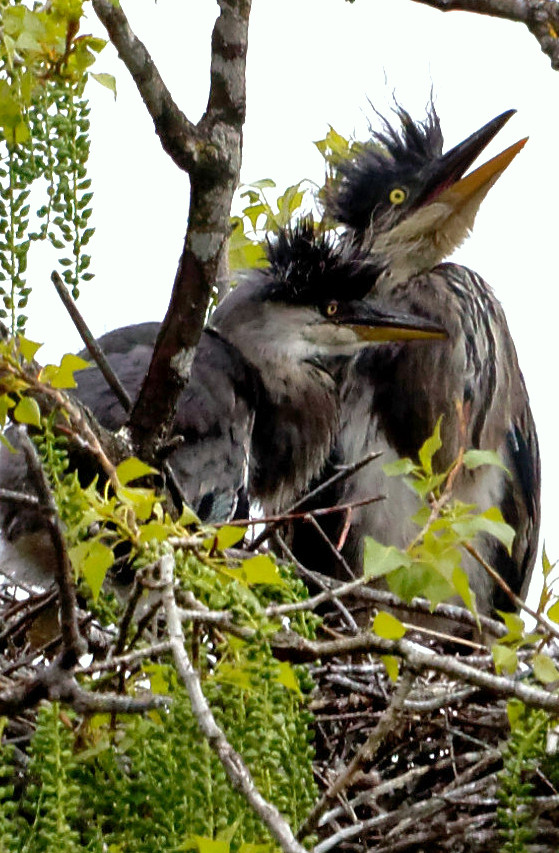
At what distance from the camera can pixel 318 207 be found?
364 cm

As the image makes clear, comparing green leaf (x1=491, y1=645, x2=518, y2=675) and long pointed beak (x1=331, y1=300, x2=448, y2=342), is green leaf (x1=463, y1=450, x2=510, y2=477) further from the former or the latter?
long pointed beak (x1=331, y1=300, x2=448, y2=342)

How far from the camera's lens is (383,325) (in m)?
2.90

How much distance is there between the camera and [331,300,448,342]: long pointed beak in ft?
9.45

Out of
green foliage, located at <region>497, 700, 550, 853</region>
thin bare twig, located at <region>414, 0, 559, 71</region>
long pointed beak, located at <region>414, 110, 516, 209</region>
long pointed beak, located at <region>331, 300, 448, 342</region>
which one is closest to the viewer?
green foliage, located at <region>497, 700, 550, 853</region>

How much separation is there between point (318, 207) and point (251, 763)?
246 centimetres

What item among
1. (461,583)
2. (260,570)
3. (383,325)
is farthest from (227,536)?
(383,325)

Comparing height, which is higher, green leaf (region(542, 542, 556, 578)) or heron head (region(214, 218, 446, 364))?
heron head (region(214, 218, 446, 364))

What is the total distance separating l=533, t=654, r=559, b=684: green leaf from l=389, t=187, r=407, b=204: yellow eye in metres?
2.04

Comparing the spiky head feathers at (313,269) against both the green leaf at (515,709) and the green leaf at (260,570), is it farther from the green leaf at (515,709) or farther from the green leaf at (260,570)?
the green leaf at (260,570)

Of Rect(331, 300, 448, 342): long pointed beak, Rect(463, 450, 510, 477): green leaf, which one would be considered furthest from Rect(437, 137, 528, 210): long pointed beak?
Rect(463, 450, 510, 477): green leaf

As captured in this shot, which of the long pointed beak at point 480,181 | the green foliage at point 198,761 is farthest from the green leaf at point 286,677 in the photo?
the long pointed beak at point 480,181

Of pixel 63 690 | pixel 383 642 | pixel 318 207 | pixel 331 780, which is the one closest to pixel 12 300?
pixel 63 690

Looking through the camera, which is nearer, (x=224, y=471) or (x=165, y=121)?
(x=165, y=121)

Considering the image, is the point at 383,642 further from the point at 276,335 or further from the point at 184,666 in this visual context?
the point at 276,335
